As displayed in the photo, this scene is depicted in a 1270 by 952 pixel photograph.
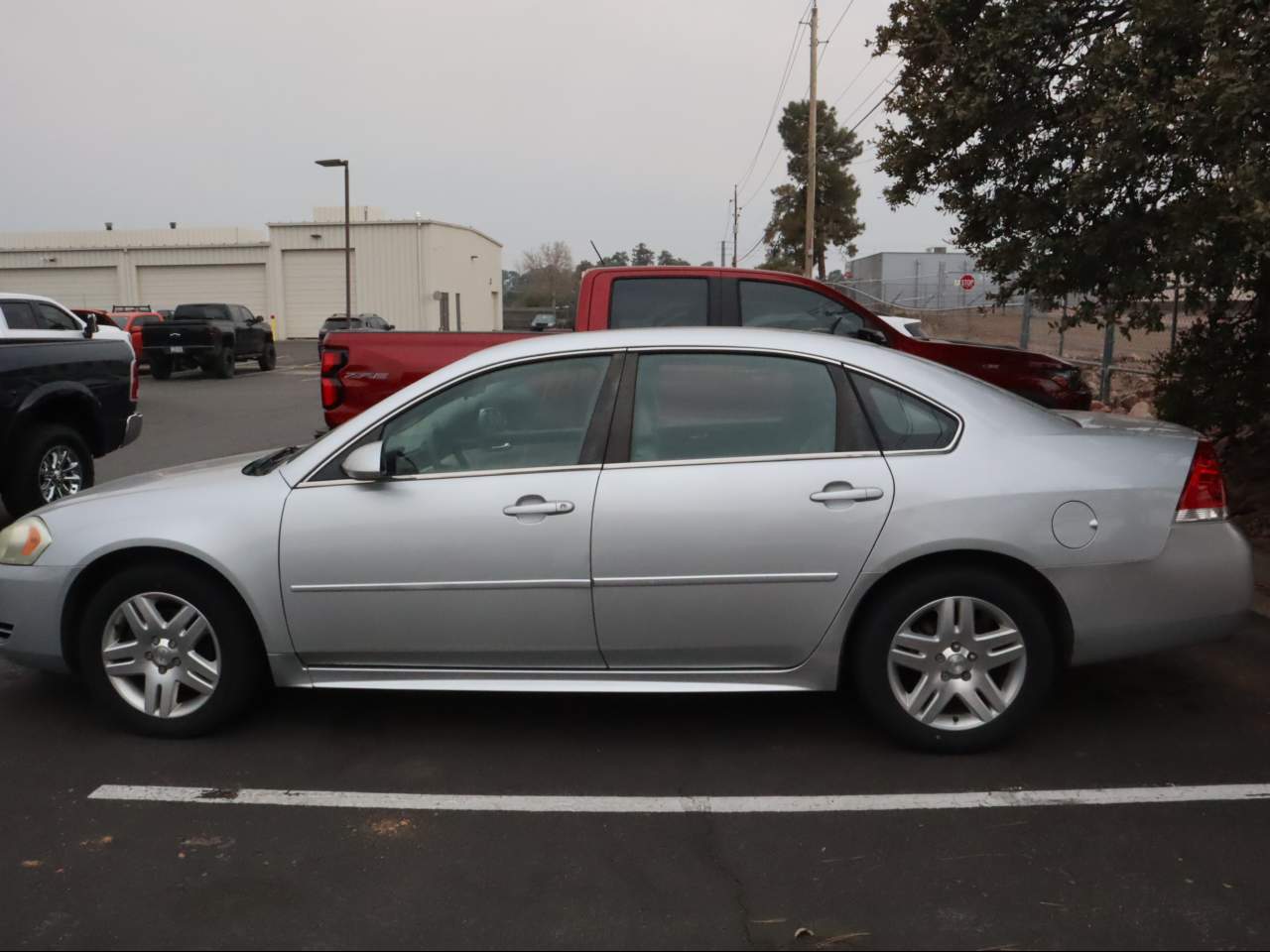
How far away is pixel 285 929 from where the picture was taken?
10.2ft

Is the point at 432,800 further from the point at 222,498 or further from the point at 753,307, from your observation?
the point at 753,307

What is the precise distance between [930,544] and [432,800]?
6.51 ft

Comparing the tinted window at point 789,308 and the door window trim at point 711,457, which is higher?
the tinted window at point 789,308

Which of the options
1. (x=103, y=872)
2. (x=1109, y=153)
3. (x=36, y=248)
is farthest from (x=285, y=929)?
(x=36, y=248)

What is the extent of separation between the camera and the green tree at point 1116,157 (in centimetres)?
606

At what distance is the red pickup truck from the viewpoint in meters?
7.52

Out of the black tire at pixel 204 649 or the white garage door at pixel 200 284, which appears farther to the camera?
the white garage door at pixel 200 284

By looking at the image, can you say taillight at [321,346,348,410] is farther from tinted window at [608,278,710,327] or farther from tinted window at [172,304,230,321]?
tinted window at [172,304,230,321]

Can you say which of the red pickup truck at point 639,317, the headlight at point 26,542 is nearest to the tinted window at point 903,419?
the headlight at point 26,542

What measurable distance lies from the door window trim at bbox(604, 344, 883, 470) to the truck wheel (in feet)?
79.9

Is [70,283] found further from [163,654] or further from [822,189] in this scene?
[163,654]

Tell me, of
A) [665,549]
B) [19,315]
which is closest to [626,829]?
[665,549]

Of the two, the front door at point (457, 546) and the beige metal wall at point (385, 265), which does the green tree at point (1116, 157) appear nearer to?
the front door at point (457, 546)

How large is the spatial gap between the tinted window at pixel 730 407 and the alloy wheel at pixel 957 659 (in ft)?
2.46
